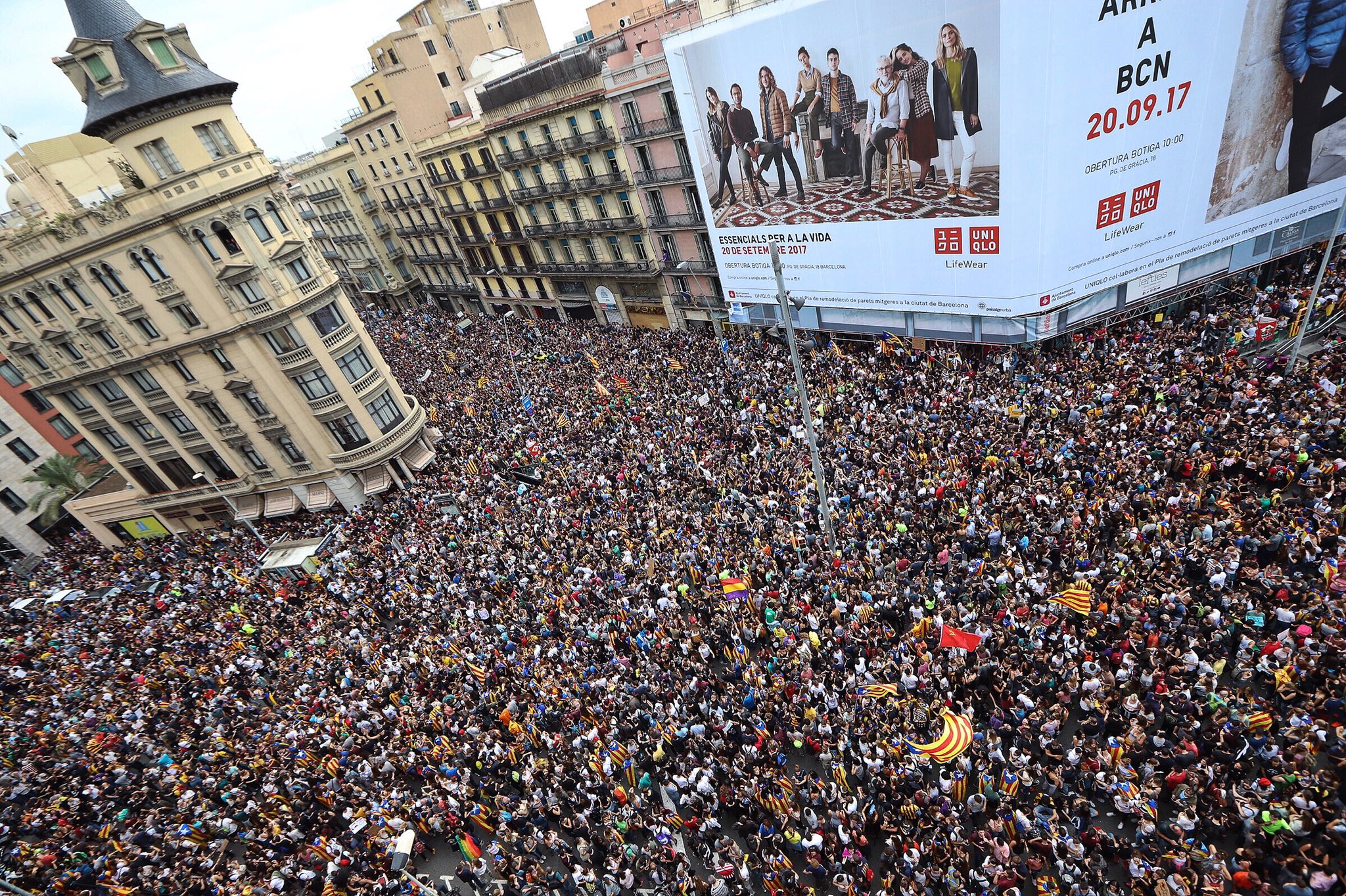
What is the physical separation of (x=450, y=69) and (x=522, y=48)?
8.34 m

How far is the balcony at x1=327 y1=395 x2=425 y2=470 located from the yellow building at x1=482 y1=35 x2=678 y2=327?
56.1 ft

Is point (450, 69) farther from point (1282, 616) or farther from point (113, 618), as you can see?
point (1282, 616)

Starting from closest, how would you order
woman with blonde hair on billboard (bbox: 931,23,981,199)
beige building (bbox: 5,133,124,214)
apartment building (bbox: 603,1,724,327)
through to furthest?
1. woman with blonde hair on billboard (bbox: 931,23,981,199)
2. apartment building (bbox: 603,1,724,327)
3. beige building (bbox: 5,133,124,214)

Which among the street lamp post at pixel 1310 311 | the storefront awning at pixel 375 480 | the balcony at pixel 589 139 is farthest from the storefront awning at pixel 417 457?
the street lamp post at pixel 1310 311

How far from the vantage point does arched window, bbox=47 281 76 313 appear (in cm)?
3066

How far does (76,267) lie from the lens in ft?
96.9

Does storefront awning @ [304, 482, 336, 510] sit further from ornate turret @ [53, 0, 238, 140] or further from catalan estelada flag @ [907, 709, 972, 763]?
catalan estelada flag @ [907, 709, 972, 763]

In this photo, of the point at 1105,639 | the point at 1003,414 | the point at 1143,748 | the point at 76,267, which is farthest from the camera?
the point at 76,267

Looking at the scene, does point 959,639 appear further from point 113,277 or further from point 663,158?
point 113,277

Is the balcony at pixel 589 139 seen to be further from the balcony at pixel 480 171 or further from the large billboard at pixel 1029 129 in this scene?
the large billboard at pixel 1029 129

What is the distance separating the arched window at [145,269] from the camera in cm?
2873

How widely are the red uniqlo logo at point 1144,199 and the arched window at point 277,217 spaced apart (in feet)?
122

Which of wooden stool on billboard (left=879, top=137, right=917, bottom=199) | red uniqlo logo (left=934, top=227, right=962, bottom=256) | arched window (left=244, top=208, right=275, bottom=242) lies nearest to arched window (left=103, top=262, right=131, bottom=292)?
arched window (left=244, top=208, right=275, bottom=242)

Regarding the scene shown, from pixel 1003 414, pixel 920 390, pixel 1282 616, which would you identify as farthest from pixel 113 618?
pixel 1282 616
